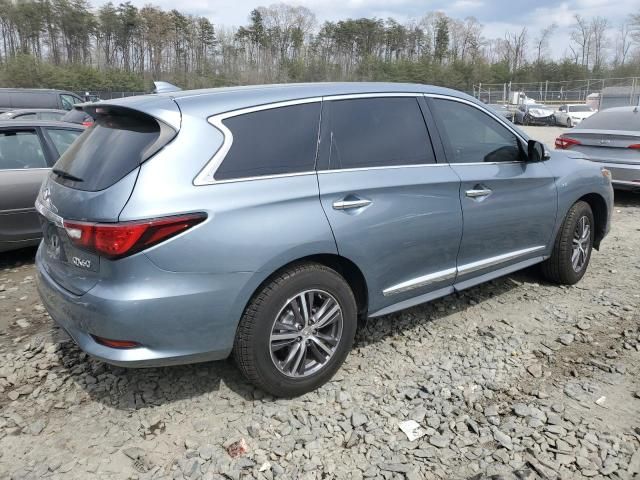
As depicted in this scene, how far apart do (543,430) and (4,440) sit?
9.35 ft

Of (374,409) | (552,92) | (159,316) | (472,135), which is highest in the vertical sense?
(552,92)

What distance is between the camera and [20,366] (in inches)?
A: 135

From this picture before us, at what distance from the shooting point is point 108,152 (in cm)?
277

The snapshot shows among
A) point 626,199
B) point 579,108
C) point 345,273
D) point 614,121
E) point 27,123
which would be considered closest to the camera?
point 345,273

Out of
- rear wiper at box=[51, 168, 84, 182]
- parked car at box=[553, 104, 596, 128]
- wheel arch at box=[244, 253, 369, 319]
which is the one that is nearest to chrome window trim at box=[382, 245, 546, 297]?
wheel arch at box=[244, 253, 369, 319]

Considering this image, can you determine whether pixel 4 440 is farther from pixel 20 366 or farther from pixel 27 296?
pixel 27 296

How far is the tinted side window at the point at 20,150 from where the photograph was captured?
211 inches

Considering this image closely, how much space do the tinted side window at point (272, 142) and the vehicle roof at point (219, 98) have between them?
0.25 feet

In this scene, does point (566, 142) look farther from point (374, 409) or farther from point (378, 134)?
point (374, 409)

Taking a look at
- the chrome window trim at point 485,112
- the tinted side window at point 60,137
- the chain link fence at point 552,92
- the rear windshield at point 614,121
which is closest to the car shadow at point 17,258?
the tinted side window at point 60,137

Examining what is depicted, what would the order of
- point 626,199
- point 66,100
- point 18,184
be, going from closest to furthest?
point 18,184 < point 626,199 < point 66,100

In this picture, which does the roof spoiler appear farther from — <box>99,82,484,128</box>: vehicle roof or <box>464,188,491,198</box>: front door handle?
<box>464,188,491,198</box>: front door handle

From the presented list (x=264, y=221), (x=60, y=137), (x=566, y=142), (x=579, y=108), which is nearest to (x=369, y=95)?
(x=264, y=221)

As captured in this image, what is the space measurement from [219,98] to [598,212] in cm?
393
